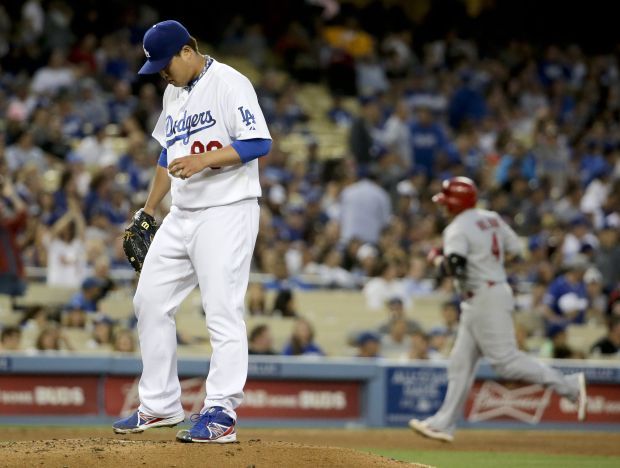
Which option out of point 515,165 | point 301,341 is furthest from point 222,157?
point 515,165

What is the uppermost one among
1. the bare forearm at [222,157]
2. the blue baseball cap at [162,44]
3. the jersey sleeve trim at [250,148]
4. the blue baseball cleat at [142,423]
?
the blue baseball cap at [162,44]

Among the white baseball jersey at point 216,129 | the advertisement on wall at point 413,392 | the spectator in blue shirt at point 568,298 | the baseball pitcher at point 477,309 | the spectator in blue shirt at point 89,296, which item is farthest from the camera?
the spectator in blue shirt at point 568,298

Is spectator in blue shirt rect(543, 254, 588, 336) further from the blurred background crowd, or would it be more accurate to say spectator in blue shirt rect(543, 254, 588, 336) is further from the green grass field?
the green grass field

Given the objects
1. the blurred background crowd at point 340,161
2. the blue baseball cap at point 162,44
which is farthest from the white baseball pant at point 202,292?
the blurred background crowd at point 340,161

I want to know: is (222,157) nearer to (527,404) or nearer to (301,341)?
(301,341)

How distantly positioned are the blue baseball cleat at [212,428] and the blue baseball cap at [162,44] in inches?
67.3

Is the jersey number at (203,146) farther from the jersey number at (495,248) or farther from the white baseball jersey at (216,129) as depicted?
the jersey number at (495,248)

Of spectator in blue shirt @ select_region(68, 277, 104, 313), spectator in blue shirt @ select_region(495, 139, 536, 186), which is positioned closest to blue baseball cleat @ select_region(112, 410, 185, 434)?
spectator in blue shirt @ select_region(68, 277, 104, 313)

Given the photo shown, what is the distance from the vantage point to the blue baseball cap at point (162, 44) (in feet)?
20.9

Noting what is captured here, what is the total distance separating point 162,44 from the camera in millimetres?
6379

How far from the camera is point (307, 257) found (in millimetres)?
15602

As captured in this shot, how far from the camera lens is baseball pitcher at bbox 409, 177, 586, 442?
9414 millimetres

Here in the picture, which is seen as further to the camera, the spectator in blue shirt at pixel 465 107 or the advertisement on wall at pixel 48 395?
the spectator in blue shirt at pixel 465 107

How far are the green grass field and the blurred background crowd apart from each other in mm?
3295
